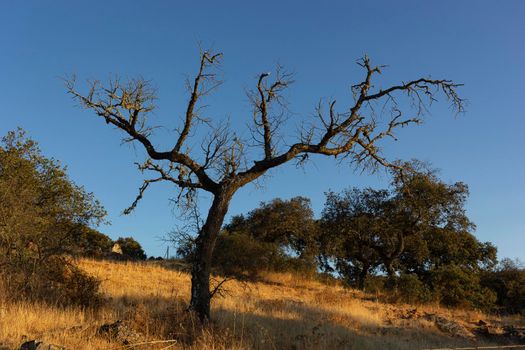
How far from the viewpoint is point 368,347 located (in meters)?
11.6

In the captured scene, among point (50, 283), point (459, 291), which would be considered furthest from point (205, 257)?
point (459, 291)

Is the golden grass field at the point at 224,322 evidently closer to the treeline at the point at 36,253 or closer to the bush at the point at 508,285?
the treeline at the point at 36,253

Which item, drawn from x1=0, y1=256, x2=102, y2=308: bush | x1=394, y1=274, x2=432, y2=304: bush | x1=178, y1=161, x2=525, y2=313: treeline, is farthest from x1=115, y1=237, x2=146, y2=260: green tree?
x1=0, y1=256, x2=102, y2=308: bush

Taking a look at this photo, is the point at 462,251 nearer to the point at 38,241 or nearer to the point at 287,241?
the point at 287,241

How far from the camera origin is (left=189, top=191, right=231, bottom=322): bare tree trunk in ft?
35.4

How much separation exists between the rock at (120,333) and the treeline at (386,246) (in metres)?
19.5

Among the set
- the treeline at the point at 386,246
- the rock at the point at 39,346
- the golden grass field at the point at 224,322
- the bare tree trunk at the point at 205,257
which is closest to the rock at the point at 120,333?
the golden grass field at the point at 224,322

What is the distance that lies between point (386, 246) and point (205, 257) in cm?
Result: 2395

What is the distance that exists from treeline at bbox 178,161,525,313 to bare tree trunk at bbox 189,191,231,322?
17.2m

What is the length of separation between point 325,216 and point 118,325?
2632cm

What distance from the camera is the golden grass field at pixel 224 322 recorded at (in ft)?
28.5

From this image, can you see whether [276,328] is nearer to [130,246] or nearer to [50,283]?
[50,283]

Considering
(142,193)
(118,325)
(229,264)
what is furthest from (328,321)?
(229,264)

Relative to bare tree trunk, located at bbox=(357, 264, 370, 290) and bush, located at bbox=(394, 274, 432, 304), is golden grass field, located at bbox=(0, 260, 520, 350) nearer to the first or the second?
bush, located at bbox=(394, 274, 432, 304)
